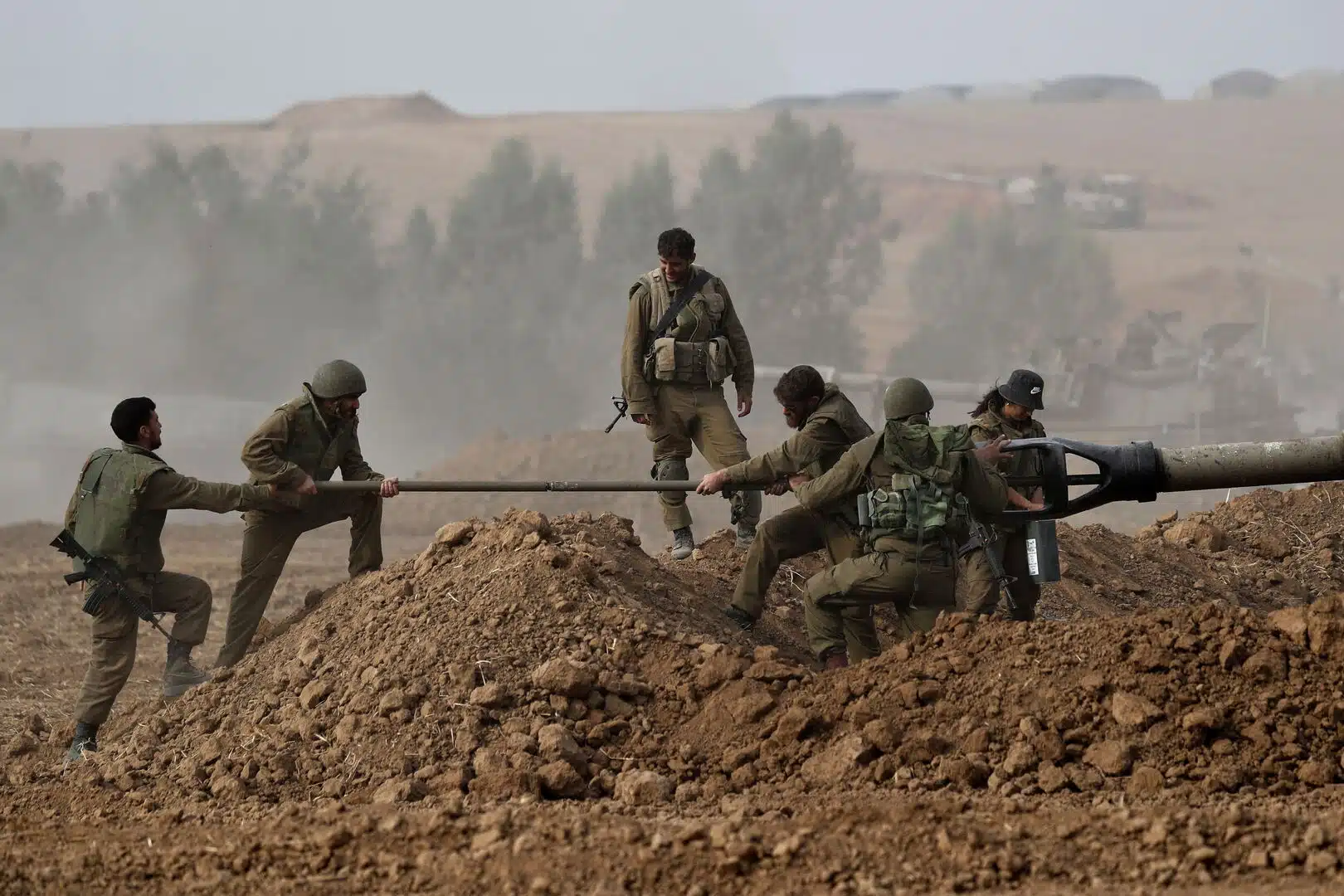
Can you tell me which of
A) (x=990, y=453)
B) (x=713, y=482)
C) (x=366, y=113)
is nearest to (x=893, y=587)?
(x=990, y=453)

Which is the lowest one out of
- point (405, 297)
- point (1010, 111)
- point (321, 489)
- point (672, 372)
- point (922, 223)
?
point (321, 489)

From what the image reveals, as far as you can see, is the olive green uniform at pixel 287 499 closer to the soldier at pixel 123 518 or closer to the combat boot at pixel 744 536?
the soldier at pixel 123 518

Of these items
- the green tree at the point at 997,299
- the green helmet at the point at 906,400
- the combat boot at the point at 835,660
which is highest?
the green tree at the point at 997,299

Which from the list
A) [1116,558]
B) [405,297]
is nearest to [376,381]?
[405,297]

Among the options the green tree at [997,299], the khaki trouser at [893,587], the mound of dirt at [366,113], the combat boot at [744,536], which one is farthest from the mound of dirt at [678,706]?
the mound of dirt at [366,113]

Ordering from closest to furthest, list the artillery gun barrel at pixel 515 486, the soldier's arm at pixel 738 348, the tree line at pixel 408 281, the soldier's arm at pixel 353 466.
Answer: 1. the artillery gun barrel at pixel 515 486
2. the soldier's arm at pixel 353 466
3. the soldier's arm at pixel 738 348
4. the tree line at pixel 408 281

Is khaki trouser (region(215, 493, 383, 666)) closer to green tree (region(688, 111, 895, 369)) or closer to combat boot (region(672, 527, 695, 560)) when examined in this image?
combat boot (region(672, 527, 695, 560))

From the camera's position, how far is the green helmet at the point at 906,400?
782 centimetres

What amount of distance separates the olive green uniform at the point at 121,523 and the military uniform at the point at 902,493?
3167 millimetres

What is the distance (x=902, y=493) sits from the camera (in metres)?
7.68

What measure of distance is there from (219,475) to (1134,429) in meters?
18.3

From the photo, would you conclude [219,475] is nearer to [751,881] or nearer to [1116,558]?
[1116,558]

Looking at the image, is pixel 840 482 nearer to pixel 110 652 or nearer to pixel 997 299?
pixel 110 652

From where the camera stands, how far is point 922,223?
233ft
